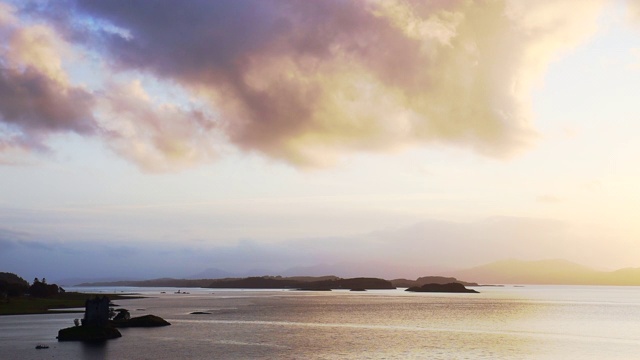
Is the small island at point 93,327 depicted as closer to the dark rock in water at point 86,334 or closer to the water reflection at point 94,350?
the dark rock in water at point 86,334

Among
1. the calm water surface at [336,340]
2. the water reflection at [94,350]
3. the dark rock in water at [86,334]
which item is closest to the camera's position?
the water reflection at [94,350]

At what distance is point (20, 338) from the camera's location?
86.1 m

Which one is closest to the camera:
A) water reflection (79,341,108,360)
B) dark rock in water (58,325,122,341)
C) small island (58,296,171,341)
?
water reflection (79,341,108,360)

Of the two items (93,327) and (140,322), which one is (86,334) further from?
(140,322)

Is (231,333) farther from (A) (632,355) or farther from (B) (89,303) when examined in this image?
(A) (632,355)

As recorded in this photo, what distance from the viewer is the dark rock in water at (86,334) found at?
86125 millimetres

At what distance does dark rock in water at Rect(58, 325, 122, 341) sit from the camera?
283 ft

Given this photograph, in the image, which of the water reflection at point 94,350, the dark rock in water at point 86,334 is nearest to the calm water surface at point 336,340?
the water reflection at point 94,350

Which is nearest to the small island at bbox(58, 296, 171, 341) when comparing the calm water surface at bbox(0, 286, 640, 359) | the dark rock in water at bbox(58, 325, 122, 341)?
the dark rock in water at bbox(58, 325, 122, 341)

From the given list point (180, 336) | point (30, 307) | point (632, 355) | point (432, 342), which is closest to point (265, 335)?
point (180, 336)

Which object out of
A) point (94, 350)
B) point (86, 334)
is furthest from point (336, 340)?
point (86, 334)

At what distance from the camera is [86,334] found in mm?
86812

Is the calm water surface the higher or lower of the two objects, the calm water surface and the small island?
the lower

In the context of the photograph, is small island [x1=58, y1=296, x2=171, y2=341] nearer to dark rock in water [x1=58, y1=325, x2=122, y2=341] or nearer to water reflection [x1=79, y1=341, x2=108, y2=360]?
dark rock in water [x1=58, y1=325, x2=122, y2=341]
